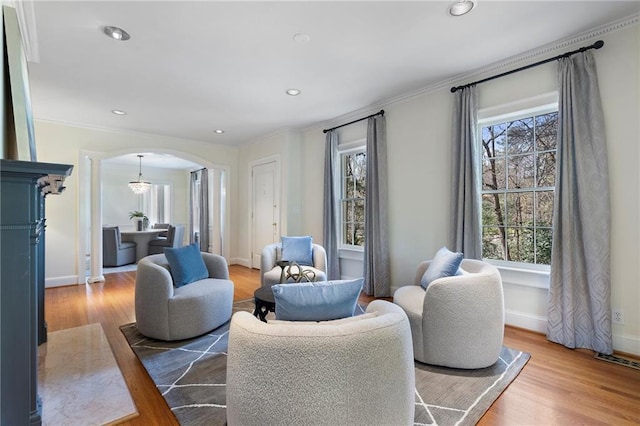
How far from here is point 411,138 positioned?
388 cm

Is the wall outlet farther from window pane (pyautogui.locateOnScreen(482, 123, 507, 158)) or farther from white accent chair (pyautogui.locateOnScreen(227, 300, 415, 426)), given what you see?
white accent chair (pyautogui.locateOnScreen(227, 300, 415, 426))

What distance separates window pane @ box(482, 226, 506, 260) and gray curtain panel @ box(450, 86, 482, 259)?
266mm

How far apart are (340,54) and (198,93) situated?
1.96m

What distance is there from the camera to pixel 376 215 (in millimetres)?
4137

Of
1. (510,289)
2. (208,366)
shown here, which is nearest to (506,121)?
(510,289)

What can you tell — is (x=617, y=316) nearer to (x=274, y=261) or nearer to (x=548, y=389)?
(x=548, y=389)

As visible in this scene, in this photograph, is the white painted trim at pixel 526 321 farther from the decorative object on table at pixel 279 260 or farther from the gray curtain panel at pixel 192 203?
the gray curtain panel at pixel 192 203

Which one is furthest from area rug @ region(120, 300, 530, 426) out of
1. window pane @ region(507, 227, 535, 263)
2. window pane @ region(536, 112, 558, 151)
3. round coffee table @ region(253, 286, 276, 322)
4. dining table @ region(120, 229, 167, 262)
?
dining table @ region(120, 229, 167, 262)

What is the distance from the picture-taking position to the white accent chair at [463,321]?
218cm

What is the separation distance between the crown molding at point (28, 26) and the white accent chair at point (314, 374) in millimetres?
2745

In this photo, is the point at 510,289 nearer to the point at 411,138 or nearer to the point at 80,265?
the point at 411,138

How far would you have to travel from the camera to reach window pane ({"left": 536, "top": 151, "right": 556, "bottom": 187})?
9.57 feet

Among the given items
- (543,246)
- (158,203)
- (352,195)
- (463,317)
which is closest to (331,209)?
(352,195)

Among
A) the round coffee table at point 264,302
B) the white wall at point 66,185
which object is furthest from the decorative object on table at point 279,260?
the white wall at point 66,185
